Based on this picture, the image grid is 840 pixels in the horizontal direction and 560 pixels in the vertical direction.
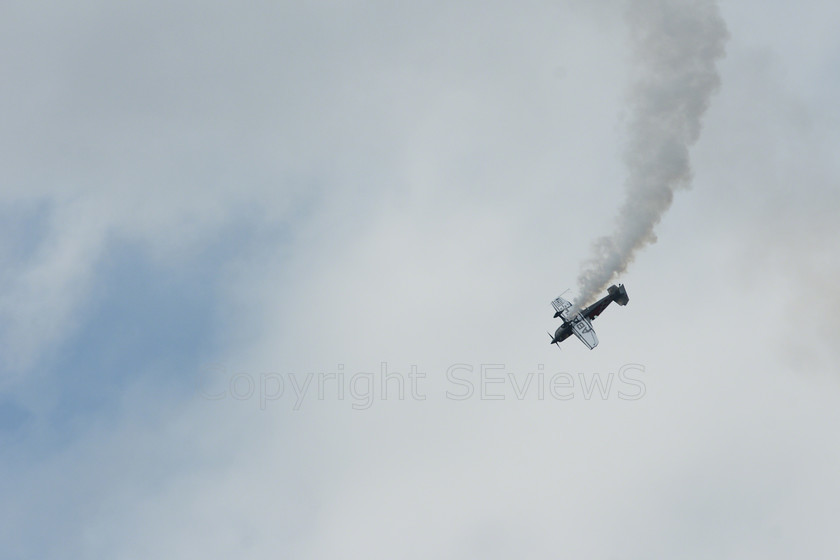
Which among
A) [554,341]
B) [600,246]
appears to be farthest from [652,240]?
[554,341]

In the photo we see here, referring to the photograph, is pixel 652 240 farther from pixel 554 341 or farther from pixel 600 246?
pixel 554 341

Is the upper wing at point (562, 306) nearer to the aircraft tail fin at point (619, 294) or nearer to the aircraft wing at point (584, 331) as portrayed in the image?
the aircraft wing at point (584, 331)

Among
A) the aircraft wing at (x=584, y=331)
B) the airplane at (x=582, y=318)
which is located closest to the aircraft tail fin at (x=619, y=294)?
the airplane at (x=582, y=318)

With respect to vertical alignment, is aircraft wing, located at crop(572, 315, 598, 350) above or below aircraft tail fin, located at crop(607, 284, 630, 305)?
below

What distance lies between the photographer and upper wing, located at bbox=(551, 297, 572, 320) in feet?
393

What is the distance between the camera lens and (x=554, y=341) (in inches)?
4710

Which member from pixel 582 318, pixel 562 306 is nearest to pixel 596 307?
pixel 582 318

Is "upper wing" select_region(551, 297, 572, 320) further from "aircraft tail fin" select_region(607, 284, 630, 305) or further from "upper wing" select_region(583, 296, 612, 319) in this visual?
"aircraft tail fin" select_region(607, 284, 630, 305)

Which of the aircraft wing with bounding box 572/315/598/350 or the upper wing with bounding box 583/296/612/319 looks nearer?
the aircraft wing with bounding box 572/315/598/350

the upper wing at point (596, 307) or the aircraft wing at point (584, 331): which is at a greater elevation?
the upper wing at point (596, 307)

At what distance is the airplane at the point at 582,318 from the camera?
120 m

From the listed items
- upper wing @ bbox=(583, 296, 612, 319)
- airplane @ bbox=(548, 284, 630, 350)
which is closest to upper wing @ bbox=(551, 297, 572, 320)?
airplane @ bbox=(548, 284, 630, 350)

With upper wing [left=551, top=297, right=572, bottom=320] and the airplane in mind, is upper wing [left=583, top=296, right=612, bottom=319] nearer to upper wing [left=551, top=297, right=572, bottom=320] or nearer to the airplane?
the airplane

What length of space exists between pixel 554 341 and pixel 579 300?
5.45 metres
